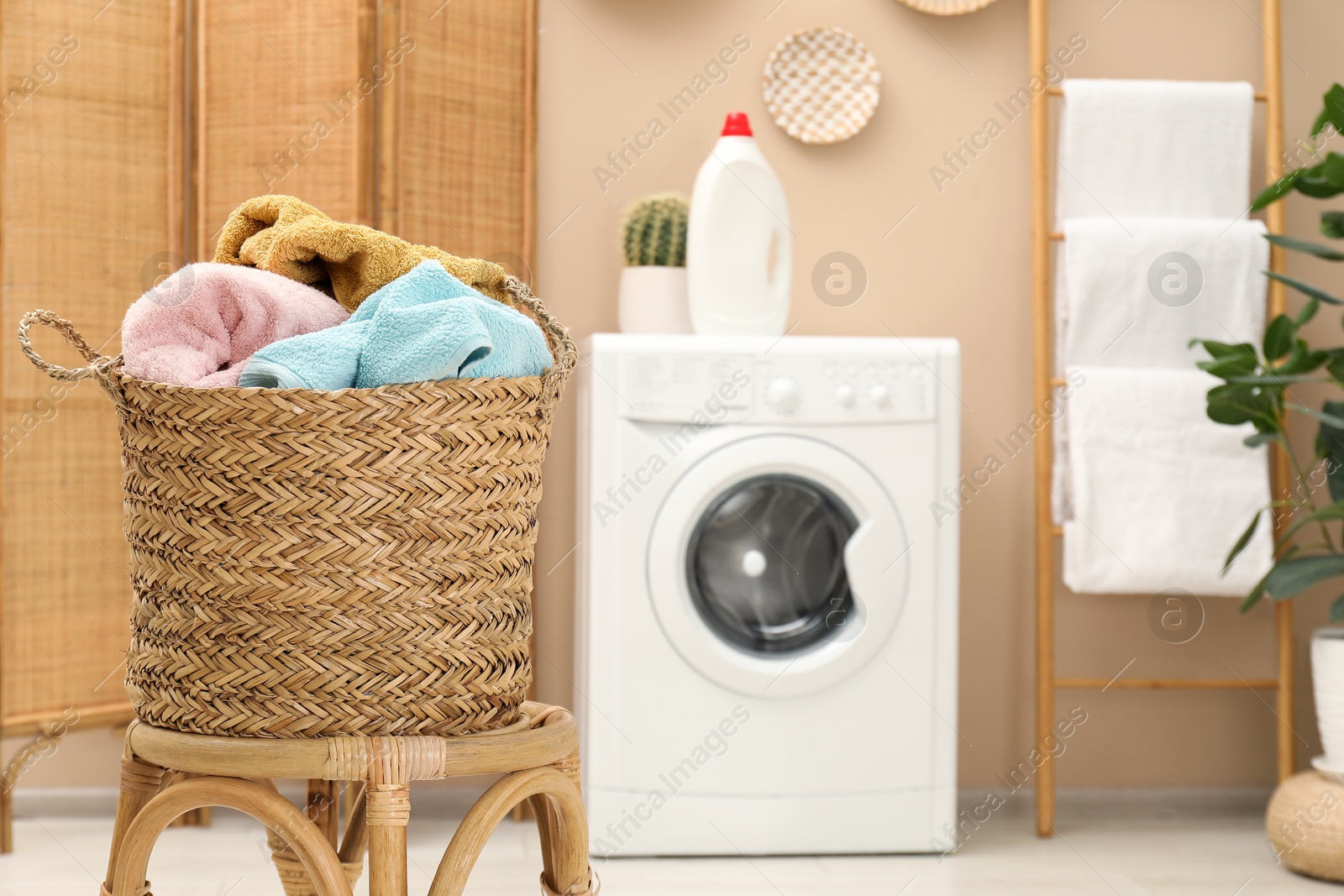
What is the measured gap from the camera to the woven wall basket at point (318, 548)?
0.73 meters

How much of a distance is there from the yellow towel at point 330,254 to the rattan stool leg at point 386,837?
0.35 metres

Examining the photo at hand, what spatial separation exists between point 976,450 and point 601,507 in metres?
0.84

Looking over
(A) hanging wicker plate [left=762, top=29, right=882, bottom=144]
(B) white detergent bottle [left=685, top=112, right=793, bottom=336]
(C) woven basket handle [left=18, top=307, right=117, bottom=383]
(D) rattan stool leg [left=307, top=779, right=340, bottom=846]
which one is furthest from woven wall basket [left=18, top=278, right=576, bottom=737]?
(A) hanging wicker plate [left=762, top=29, right=882, bottom=144]

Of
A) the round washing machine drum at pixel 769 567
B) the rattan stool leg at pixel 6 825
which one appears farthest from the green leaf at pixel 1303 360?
the rattan stool leg at pixel 6 825

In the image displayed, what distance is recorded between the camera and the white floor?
5.82 feet

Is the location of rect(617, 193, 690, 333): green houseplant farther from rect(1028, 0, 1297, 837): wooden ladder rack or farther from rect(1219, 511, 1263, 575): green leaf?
rect(1219, 511, 1263, 575): green leaf

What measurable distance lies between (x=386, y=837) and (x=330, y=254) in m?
0.40

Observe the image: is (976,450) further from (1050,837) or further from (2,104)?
(2,104)

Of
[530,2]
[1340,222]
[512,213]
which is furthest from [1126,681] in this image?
[530,2]

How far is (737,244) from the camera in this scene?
6.76ft

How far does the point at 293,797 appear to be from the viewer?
2.18 meters

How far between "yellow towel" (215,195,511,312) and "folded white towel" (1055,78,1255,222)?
1.64 meters

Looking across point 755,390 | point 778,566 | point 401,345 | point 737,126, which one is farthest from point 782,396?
point 401,345

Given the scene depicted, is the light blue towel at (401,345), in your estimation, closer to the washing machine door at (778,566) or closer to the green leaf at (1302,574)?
the washing machine door at (778,566)
